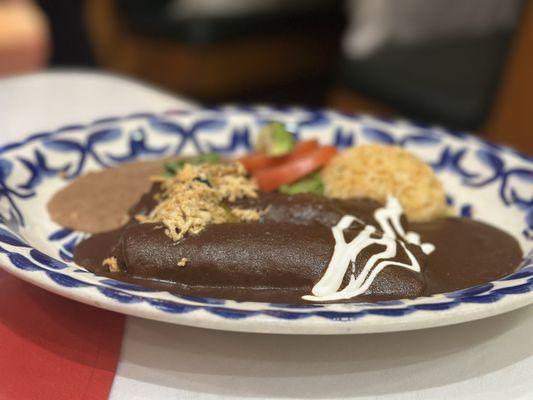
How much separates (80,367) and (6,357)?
0.13 metres

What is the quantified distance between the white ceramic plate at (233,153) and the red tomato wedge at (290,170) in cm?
27

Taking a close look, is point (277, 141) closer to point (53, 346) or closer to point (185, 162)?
point (185, 162)

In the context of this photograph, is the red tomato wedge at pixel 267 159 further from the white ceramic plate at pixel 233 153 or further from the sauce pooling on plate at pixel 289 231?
the white ceramic plate at pixel 233 153

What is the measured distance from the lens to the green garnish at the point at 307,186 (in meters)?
1.75

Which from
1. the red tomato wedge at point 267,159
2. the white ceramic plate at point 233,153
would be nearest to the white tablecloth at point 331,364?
the white ceramic plate at point 233,153

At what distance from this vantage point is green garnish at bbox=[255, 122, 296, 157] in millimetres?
1816

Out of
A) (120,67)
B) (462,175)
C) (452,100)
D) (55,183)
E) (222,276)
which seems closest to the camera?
(222,276)

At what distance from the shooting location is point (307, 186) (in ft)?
5.82

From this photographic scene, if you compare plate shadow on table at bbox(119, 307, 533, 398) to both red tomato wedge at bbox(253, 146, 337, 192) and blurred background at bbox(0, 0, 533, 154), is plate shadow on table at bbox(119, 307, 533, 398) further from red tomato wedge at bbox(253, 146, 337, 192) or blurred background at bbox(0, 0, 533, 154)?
blurred background at bbox(0, 0, 533, 154)

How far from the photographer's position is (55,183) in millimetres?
1728

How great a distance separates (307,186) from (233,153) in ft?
1.23

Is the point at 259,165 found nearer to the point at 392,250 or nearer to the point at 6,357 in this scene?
the point at 392,250

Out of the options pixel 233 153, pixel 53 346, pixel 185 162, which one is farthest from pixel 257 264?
pixel 233 153

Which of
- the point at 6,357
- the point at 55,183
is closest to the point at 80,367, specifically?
the point at 6,357
